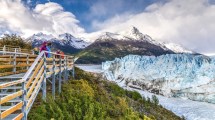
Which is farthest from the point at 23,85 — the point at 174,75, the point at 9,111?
the point at 174,75

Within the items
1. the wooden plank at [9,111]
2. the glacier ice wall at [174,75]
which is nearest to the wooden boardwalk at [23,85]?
the wooden plank at [9,111]

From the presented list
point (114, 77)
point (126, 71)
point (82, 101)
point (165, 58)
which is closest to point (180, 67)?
point (165, 58)

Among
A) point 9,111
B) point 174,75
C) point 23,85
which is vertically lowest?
point 174,75

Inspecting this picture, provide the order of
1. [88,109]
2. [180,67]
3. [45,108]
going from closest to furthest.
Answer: [45,108] → [88,109] → [180,67]

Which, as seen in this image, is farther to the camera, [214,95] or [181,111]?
[214,95]

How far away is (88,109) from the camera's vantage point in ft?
34.8

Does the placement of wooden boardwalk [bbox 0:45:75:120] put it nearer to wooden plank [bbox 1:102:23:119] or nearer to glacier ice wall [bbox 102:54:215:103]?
wooden plank [bbox 1:102:23:119]

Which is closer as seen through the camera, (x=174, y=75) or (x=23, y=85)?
(x=23, y=85)

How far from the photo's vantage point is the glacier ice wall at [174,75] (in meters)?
61.5

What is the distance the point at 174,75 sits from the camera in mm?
67562

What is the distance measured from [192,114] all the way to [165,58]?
3313 cm

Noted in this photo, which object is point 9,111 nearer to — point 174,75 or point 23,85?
point 23,85

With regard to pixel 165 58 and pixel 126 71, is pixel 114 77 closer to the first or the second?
pixel 126 71

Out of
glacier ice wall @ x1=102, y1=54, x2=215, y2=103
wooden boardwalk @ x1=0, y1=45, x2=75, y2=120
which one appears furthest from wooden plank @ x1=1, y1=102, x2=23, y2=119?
glacier ice wall @ x1=102, y1=54, x2=215, y2=103
